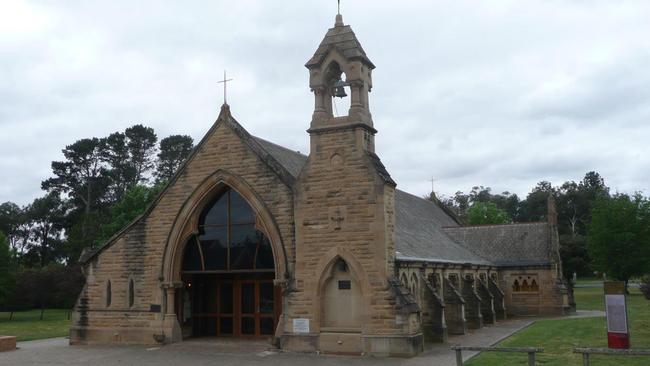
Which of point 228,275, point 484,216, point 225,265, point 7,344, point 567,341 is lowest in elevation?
point 567,341

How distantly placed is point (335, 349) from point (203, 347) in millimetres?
4521

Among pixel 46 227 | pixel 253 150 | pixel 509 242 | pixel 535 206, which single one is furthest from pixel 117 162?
pixel 535 206

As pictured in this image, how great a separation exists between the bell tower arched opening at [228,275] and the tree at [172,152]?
52083 mm

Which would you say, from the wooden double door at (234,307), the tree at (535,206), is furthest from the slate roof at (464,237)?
the tree at (535,206)

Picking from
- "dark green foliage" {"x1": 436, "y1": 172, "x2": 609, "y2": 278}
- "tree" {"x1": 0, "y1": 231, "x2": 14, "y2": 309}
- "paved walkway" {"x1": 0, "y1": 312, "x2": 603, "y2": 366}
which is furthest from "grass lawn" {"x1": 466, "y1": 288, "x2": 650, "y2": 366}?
"dark green foliage" {"x1": 436, "y1": 172, "x2": 609, "y2": 278}

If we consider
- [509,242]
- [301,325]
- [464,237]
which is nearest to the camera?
[301,325]

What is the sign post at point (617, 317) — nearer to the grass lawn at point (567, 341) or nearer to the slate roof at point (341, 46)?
the grass lawn at point (567, 341)

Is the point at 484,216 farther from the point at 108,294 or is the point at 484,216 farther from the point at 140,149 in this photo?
the point at 108,294

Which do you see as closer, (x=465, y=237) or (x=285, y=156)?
(x=285, y=156)

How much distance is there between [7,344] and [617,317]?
1877cm

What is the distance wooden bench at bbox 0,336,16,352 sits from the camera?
2014cm

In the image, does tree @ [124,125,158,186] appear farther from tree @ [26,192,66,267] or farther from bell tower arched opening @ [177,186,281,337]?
bell tower arched opening @ [177,186,281,337]

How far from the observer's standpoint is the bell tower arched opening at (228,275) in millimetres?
20656

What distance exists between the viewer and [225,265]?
69.2 feet
